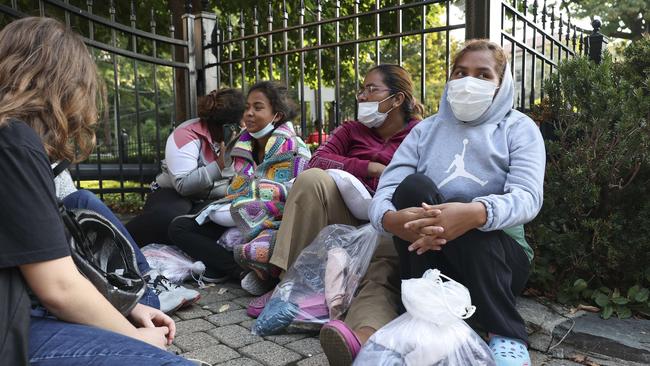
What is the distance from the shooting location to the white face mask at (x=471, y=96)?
247cm

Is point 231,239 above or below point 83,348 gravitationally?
below

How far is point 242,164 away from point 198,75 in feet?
6.85

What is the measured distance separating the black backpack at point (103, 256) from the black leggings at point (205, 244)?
182cm

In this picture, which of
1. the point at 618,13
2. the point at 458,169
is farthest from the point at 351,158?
the point at 618,13

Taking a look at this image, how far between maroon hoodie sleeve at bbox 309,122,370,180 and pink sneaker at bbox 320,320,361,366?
1213 mm

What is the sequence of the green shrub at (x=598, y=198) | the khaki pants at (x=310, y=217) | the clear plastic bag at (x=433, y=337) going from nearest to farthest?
the clear plastic bag at (x=433, y=337), the khaki pants at (x=310, y=217), the green shrub at (x=598, y=198)

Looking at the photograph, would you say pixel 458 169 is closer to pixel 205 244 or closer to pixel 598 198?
pixel 598 198

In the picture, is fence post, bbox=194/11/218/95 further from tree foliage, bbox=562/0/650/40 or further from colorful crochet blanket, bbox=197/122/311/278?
tree foliage, bbox=562/0/650/40

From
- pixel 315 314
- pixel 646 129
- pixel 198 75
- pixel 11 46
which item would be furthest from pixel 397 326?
pixel 198 75

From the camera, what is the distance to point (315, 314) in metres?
2.69

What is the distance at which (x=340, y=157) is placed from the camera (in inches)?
130

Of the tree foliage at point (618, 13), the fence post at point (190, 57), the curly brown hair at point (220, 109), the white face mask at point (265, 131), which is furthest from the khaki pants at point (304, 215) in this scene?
the tree foliage at point (618, 13)

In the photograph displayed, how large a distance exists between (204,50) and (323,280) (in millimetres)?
3617

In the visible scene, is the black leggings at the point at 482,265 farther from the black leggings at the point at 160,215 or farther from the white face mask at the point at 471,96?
the black leggings at the point at 160,215
